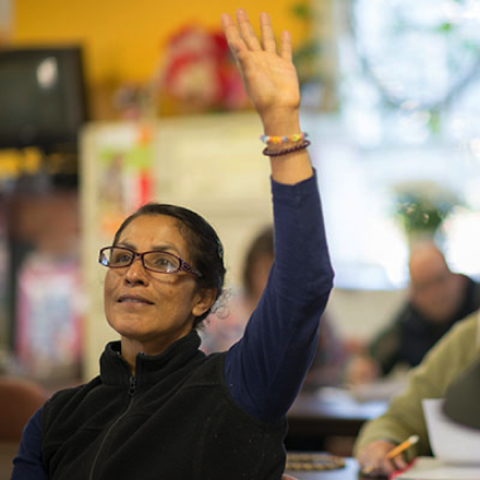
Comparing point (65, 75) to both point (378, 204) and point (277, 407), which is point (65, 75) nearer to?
point (378, 204)

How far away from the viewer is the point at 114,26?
5.66 m

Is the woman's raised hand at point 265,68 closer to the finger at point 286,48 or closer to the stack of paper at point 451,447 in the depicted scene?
the finger at point 286,48

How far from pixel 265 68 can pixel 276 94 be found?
0.13 feet

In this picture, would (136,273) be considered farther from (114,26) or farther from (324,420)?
(114,26)

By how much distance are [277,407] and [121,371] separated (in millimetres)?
224

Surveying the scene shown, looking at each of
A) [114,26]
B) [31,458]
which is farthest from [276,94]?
[114,26]

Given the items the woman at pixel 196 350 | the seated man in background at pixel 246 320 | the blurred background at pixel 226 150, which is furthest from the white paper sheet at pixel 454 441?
the blurred background at pixel 226 150

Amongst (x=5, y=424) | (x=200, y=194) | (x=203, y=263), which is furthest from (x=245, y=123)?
(x=203, y=263)

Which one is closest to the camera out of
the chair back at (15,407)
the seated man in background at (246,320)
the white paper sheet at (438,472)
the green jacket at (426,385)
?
the white paper sheet at (438,472)

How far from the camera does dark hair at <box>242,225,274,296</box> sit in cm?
334

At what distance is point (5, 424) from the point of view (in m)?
1.96

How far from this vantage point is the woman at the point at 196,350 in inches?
40.2

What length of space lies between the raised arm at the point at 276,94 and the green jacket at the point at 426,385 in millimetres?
827

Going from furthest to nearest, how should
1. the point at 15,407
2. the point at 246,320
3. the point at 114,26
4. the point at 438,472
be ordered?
the point at 114,26, the point at 246,320, the point at 15,407, the point at 438,472
